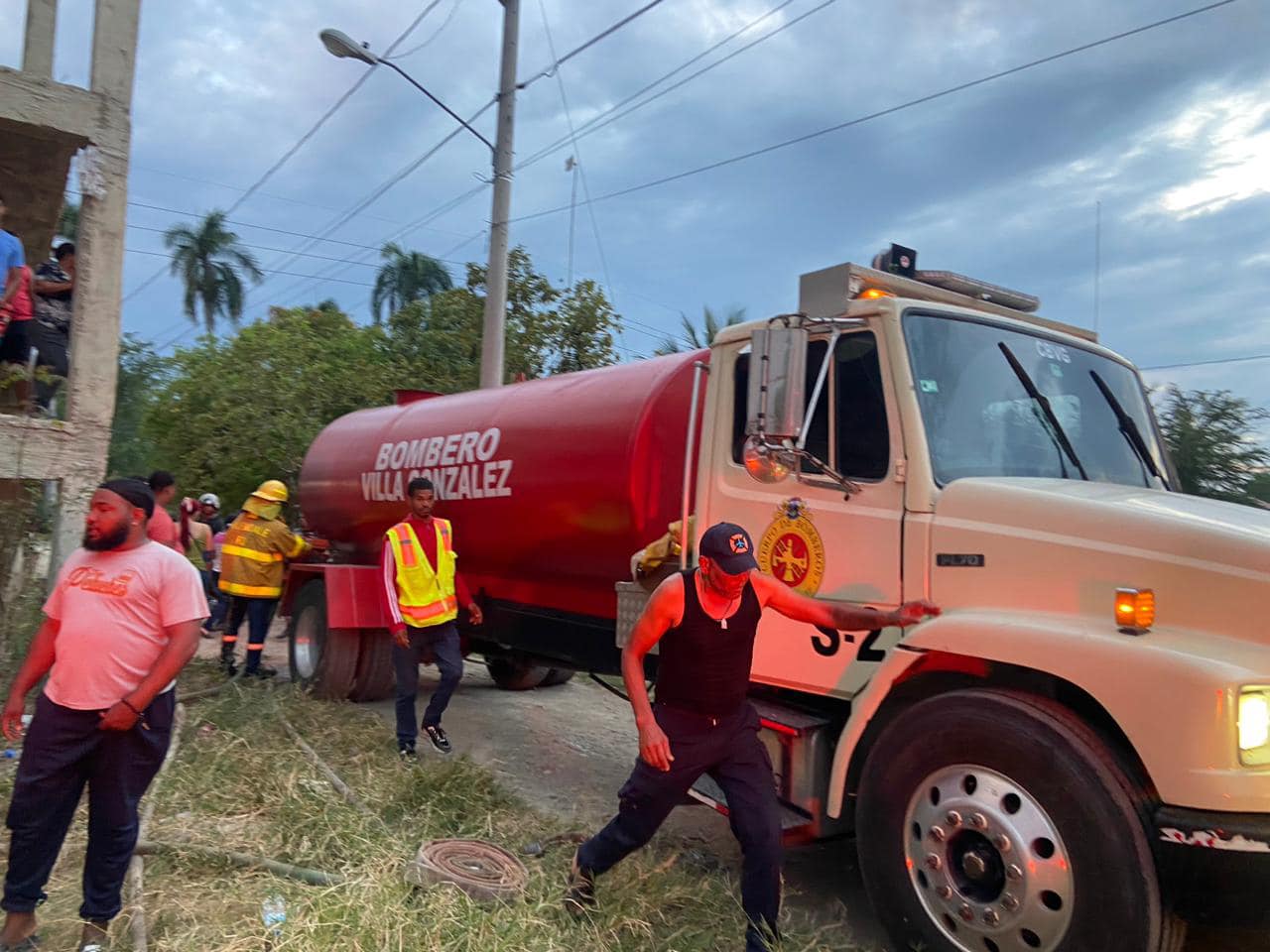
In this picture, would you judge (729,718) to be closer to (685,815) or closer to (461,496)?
(685,815)

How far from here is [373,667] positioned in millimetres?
7730

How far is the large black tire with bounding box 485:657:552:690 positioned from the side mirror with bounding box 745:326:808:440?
5.50 meters

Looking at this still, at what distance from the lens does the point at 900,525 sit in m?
3.75

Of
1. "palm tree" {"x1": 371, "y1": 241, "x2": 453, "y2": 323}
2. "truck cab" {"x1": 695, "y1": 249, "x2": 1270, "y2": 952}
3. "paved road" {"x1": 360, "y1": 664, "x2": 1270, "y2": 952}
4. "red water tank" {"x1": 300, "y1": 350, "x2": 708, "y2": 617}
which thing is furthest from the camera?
"palm tree" {"x1": 371, "y1": 241, "x2": 453, "y2": 323}

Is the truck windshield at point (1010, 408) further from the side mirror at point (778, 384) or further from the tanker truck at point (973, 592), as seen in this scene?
the side mirror at point (778, 384)

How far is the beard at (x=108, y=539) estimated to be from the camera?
3.38m

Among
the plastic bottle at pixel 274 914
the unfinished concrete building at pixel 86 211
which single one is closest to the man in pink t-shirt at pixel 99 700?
the plastic bottle at pixel 274 914

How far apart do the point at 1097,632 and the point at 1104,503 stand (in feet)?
1.62

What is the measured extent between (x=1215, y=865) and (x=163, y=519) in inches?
225

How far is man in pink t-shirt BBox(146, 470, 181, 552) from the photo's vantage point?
229 inches

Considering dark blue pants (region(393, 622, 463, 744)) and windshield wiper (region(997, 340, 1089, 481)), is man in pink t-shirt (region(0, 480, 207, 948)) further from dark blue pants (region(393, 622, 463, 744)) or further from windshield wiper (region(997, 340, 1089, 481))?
windshield wiper (region(997, 340, 1089, 481))

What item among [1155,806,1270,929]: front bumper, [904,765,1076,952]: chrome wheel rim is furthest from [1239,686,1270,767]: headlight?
[904,765,1076,952]: chrome wheel rim

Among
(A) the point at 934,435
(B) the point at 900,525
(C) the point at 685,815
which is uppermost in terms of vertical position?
(A) the point at 934,435

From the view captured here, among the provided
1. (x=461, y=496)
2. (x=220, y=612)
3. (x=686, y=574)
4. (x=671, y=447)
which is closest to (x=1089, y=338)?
(x=671, y=447)
